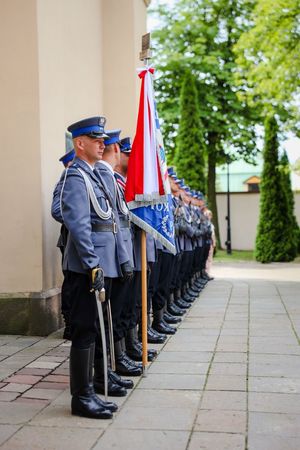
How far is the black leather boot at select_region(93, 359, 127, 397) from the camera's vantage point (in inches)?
192

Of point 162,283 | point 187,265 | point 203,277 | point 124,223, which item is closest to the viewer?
point 124,223

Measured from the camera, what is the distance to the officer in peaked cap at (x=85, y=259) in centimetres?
433

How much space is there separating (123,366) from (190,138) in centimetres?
1947

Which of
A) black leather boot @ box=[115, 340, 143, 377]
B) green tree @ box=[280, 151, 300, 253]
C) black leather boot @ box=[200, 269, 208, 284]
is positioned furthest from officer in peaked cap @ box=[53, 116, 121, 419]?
green tree @ box=[280, 151, 300, 253]

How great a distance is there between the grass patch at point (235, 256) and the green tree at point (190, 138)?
2549mm

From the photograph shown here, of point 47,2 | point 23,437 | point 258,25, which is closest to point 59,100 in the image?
point 47,2

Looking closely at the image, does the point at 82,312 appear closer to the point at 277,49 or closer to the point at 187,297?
the point at 187,297

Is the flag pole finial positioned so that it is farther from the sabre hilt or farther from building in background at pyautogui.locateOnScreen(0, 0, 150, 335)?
the sabre hilt

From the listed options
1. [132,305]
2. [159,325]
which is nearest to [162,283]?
[159,325]

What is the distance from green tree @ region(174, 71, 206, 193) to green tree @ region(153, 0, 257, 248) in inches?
93.6

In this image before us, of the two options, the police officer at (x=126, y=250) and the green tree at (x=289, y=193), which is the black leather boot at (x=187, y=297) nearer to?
the police officer at (x=126, y=250)

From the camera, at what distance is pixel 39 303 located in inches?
291

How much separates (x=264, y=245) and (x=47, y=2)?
1590 centimetres

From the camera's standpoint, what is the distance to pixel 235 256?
24906mm
